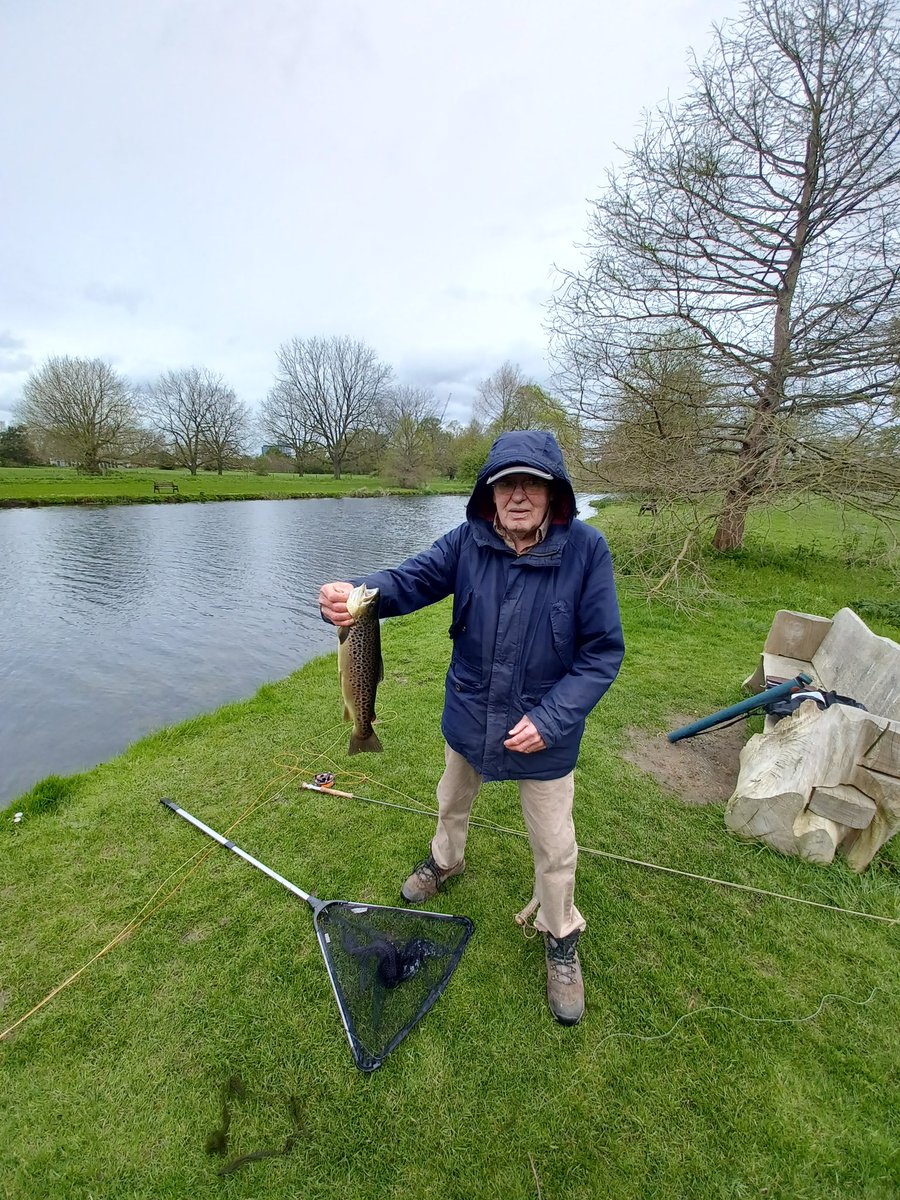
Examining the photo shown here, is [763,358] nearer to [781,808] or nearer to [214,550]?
[781,808]

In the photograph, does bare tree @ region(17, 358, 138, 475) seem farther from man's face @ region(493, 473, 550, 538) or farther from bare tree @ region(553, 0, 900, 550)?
man's face @ region(493, 473, 550, 538)

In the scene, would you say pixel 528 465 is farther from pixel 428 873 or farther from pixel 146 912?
pixel 146 912

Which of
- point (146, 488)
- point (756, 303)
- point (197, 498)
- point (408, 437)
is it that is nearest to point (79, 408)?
point (146, 488)

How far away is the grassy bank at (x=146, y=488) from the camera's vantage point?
28.3 m

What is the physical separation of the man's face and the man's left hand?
2.86 ft

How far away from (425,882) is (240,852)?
1343mm

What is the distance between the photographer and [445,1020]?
95.9 inches

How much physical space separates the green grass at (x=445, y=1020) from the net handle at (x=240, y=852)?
0.08 m

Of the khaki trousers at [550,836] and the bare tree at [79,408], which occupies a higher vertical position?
the bare tree at [79,408]

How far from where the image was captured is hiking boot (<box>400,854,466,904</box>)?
10.1 ft

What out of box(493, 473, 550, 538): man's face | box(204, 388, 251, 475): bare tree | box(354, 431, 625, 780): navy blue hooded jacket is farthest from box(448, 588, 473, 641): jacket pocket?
box(204, 388, 251, 475): bare tree

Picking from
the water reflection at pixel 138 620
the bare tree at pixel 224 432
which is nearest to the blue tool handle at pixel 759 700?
the water reflection at pixel 138 620

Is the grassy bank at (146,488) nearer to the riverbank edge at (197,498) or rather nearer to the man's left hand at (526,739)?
the riverbank edge at (197,498)

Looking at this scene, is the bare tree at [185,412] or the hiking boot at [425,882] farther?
the bare tree at [185,412]
